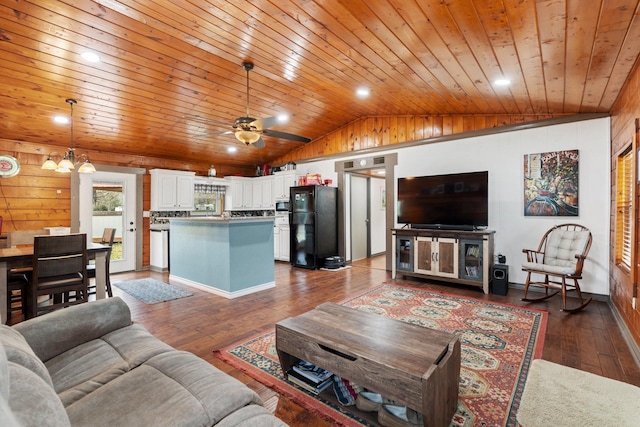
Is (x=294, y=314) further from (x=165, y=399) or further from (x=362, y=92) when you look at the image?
(x=362, y=92)

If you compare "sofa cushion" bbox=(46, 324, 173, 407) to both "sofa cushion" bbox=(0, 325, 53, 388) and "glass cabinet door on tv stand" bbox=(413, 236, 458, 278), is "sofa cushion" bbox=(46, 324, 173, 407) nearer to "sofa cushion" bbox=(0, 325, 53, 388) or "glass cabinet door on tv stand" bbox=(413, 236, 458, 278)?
"sofa cushion" bbox=(0, 325, 53, 388)

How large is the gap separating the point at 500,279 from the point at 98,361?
4.55 metres

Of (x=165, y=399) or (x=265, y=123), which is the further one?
(x=265, y=123)

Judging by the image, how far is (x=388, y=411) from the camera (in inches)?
68.6

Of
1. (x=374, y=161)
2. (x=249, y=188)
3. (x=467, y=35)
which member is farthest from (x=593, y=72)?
(x=249, y=188)

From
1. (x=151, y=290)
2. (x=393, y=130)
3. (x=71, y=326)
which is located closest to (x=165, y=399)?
(x=71, y=326)

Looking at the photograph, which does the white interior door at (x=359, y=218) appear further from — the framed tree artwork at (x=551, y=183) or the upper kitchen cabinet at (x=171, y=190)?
the upper kitchen cabinet at (x=171, y=190)

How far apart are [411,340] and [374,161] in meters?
4.67

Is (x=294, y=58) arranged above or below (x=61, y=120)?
above

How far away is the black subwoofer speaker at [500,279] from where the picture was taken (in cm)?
430

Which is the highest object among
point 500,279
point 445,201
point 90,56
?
point 90,56

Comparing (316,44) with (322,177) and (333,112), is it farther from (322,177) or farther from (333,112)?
(322,177)

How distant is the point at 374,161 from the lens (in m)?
6.15

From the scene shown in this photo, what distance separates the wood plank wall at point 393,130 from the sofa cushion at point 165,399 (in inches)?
200
